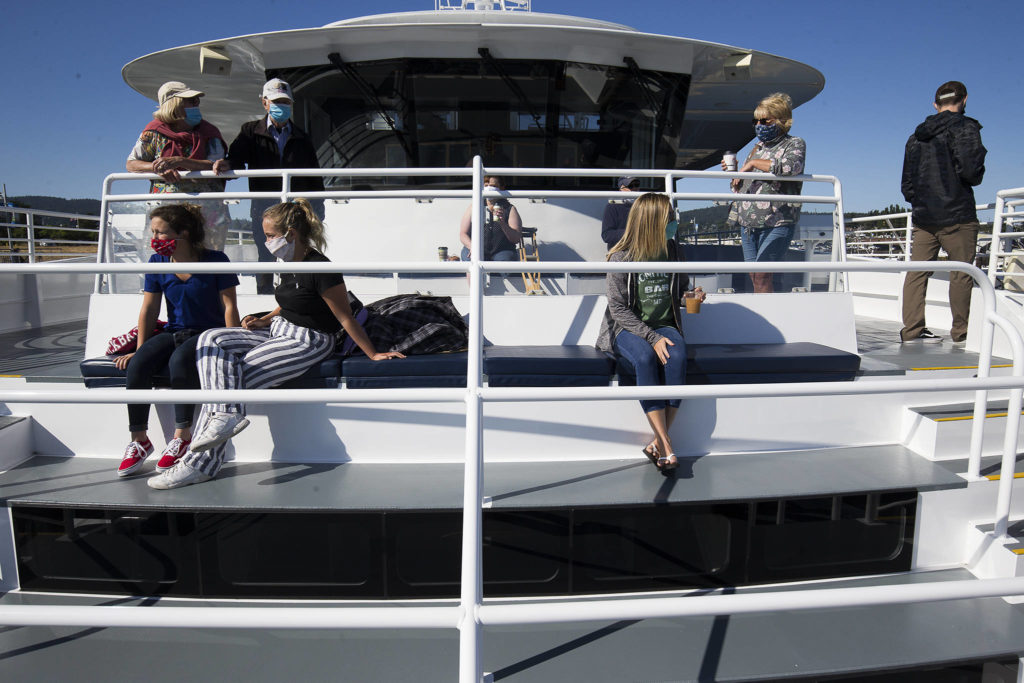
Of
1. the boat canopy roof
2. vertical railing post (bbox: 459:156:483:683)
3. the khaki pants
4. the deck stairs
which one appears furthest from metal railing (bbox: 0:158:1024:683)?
the boat canopy roof

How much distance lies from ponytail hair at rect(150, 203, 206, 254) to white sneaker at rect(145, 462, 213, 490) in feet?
4.18

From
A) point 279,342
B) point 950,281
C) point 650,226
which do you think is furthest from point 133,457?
point 950,281

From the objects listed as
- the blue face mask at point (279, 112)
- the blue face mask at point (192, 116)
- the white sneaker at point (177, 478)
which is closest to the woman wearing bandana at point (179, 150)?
the blue face mask at point (192, 116)

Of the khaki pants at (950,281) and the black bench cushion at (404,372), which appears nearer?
the black bench cushion at (404,372)

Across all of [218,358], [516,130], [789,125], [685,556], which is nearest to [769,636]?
[685,556]

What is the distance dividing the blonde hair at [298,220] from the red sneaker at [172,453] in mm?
1177

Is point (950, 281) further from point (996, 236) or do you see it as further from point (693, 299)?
point (693, 299)

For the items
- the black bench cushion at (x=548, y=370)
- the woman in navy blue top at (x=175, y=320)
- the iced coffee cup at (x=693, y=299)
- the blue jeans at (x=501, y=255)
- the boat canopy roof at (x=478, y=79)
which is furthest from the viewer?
the boat canopy roof at (x=478, y=79)

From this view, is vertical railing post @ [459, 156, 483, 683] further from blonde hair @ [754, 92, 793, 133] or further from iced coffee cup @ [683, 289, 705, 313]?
blonde hair @ [754, 92, 793, 133]

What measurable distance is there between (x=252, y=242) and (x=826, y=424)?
12.7 ft

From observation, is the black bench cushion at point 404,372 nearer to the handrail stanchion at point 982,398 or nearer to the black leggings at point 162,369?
the black leggings at point 162,369

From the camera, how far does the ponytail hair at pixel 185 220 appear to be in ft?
10.4

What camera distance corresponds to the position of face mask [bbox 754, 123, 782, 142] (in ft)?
14.3

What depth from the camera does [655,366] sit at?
2943mm
